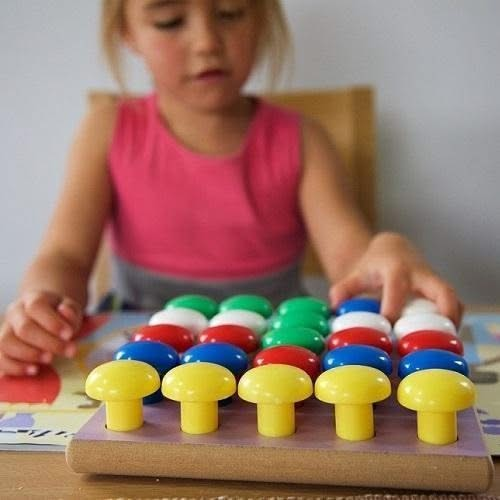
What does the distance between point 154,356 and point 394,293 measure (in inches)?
8.2

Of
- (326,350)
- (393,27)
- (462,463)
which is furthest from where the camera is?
(393,27)

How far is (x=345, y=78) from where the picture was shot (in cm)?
108

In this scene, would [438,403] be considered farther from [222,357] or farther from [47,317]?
[47,317]

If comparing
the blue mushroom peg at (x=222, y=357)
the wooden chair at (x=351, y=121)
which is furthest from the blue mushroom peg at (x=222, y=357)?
the wooden chair at (x=351, y=121)

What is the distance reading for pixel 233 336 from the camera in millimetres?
458

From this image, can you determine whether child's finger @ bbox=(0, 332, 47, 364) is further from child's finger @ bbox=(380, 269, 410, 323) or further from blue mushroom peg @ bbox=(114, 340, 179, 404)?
child's finger @ bbox=(380, 269, 410, 323)

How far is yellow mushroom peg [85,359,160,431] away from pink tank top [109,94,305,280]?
55cm

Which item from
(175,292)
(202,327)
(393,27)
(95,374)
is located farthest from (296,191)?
(95,374)

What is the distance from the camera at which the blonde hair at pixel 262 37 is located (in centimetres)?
87

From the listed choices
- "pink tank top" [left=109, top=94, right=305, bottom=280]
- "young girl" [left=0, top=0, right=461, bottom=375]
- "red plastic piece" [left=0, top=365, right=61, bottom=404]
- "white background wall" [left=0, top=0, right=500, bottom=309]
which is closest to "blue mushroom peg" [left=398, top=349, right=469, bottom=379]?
"red plastic piece" [left=0, top=365, right=61, bottom=404]

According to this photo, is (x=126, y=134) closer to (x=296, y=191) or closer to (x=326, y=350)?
(x=296, y=191)

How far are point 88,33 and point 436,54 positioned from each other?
21.2 inches

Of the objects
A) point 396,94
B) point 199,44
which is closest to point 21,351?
point 199,44

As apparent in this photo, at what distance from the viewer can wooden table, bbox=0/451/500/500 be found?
0.34 metres
